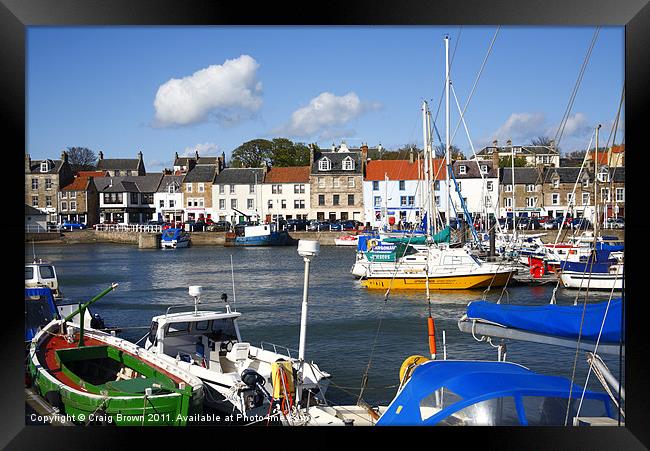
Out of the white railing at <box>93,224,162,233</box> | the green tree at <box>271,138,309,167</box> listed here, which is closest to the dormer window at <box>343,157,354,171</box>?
the green tree at <box>271,138,309,167</box>

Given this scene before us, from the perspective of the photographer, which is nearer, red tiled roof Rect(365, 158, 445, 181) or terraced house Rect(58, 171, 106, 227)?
red tiled roof Rect(365, 158, 445, 181)

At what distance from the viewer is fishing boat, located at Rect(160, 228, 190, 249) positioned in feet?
140

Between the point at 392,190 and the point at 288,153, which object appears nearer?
the point at 392,190

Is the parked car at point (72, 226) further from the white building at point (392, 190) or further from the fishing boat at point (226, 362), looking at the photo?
the fishing boat at point (226, 362)

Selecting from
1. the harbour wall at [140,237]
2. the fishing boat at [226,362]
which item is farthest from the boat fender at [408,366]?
the harbour wall at [140,237]

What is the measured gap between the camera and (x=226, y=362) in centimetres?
807

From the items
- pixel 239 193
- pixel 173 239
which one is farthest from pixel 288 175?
pixel 173 239

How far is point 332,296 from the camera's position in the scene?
19.1 m

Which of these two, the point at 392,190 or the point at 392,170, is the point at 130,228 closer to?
the point at 392,190

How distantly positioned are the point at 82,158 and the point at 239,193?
63.1 feet

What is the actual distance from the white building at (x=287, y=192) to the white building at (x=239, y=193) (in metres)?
0.50

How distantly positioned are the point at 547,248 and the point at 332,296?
8.71 meters

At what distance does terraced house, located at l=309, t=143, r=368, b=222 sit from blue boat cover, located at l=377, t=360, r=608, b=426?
42300mm

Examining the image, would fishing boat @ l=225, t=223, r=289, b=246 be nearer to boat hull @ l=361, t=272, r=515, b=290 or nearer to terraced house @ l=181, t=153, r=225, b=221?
terraced house @ l=181, t=153, r=225, b=221
